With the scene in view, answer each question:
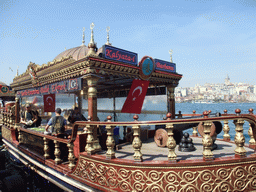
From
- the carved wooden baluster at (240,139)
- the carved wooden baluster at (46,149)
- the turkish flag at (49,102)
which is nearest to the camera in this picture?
the carved wooden baluster at (240,139)

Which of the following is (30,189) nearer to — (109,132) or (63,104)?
(63,104)

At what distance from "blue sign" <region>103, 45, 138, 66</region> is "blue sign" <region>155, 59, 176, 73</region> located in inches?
60.3

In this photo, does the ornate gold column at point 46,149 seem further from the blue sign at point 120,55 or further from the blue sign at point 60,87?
the blue sign at point 120,55

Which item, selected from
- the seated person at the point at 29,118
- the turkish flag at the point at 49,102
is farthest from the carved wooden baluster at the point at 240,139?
the turkish flag at the point at 49,102

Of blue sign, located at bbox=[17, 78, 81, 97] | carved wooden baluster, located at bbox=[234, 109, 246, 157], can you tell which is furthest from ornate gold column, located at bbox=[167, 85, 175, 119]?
carved wooden baluster, located at bbox=[234, 109, 246, 157]

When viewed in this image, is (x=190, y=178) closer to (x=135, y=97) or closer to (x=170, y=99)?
(x=135, y=97)

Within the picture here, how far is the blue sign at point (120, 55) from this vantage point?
601 centimetres

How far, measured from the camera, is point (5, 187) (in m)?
7.16

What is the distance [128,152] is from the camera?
4.98m

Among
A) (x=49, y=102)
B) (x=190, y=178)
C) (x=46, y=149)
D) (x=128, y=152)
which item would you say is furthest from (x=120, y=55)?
(x=49, y=102)

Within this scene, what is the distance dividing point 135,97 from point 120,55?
2025 millimetres

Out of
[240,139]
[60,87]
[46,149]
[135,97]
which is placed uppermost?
[60,87]

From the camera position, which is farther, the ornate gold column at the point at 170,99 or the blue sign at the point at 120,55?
the ornate gold column at the point at 170,99

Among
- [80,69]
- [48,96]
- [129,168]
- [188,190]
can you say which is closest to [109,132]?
[129,168]
